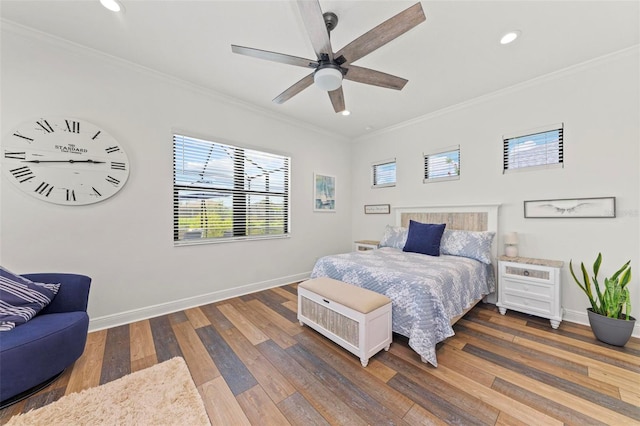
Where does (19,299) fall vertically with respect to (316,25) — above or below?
below

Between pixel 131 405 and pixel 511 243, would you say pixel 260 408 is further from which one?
pixel 511 243

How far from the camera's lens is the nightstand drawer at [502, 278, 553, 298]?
8.32 feet

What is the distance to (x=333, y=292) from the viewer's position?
2.22 meters

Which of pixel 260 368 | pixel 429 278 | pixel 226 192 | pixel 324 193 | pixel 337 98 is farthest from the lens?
pixel 324 193

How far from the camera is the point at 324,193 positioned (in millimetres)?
4637

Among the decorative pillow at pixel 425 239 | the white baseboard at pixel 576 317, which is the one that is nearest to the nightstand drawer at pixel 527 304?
the white baseboard at pixel 576 317

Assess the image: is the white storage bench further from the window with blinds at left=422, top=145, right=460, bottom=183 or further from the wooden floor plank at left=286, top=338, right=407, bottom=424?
the window with blinds at left=422, top=145, right=460, bottom=183

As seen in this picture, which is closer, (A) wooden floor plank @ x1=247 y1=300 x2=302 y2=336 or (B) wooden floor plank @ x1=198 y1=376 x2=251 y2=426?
(B) wooden floor plank @ x1=198 y1=376 x2=251 y2=426

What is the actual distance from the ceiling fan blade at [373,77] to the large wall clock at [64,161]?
2561 millimetres

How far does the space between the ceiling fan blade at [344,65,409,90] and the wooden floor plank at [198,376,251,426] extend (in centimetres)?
262

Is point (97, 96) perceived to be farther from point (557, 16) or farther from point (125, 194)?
point (557, 16)

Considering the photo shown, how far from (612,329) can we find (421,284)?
187 cm

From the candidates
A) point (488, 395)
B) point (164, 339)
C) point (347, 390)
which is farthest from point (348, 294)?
point (164, 339)

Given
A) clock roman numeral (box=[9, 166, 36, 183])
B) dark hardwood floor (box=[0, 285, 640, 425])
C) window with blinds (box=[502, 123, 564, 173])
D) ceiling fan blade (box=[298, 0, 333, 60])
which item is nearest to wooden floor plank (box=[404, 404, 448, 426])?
dark hardwood floor (box=[0, 285, 640, 425])
